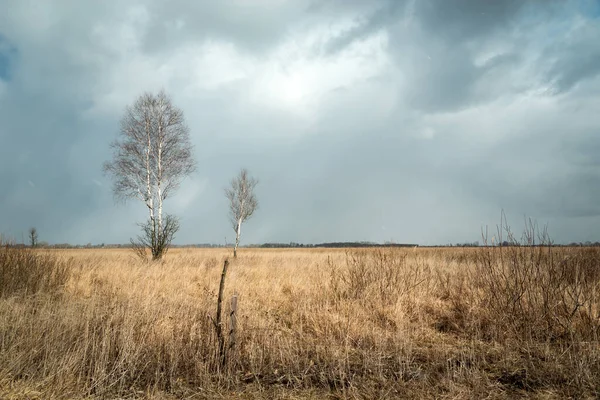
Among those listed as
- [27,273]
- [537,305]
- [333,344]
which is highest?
[27,273]

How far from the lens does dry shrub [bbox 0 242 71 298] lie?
7.45 meters

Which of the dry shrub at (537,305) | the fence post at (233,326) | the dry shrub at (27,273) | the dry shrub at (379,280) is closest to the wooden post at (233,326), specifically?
the fence post at (233,326)

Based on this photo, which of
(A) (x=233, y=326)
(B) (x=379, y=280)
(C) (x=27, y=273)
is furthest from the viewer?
(C) (x=27, y=273)

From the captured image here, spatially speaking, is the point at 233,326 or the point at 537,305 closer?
the point at 233,326

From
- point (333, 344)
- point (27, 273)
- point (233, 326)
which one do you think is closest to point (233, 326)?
point (233, 326)

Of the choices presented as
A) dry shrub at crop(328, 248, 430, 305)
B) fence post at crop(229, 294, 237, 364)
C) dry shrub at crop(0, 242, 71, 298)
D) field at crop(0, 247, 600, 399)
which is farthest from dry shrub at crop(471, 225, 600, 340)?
dry shrub at crop(0, 242, 71, 298)

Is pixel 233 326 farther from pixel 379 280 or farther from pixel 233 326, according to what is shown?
pixel 379 280

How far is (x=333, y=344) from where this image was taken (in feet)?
15.8

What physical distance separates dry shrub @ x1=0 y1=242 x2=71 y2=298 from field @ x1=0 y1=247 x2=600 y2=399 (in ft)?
0.13

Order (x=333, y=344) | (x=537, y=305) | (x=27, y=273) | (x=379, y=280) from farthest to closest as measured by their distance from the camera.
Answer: (x=27, y=273)
(x=379, y=280)
(x=537, y=305)
(x=333, y=344)

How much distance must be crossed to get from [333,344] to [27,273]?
25.4 feet

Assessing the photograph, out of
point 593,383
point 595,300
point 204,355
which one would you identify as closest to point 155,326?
point 204,355

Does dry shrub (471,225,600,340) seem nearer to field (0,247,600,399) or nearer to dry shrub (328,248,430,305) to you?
field (0,247,600,399)

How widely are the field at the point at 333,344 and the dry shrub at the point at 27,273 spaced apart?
0.04m
